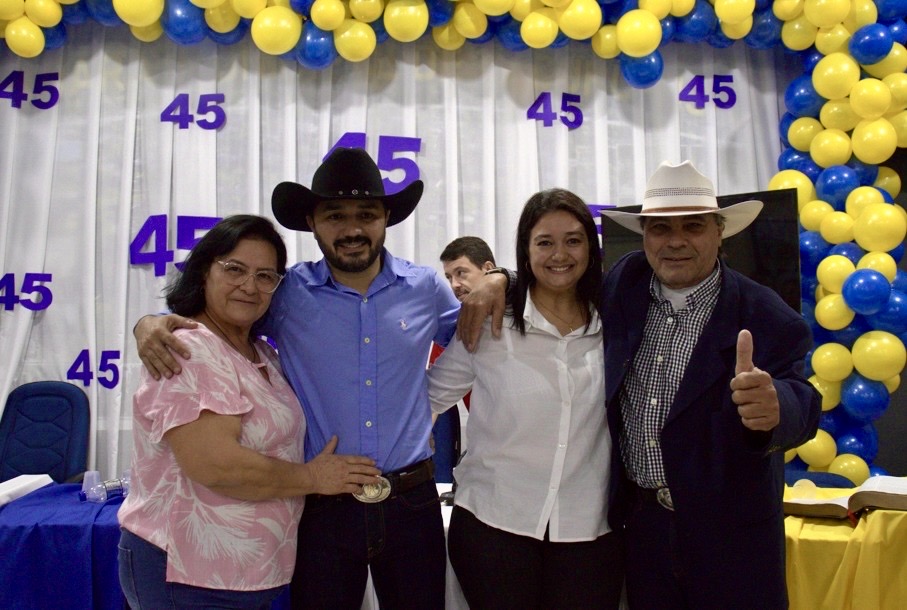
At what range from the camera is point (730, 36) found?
3.98 m

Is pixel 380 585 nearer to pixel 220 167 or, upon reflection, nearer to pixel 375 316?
pixel 375 316

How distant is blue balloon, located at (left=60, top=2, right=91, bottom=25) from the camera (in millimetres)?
3820

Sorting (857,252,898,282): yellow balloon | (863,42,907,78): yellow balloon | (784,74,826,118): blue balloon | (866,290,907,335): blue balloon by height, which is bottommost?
(866,290,907,335): blue balloon

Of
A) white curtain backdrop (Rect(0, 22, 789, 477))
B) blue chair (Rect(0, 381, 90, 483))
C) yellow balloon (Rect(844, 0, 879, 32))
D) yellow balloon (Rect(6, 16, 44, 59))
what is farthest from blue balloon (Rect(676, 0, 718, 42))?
blue chair (Rect(0, 381, 90, 483))

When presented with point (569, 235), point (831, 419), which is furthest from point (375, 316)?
point (831, 419)

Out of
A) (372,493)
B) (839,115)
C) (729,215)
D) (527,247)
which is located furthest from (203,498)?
(839,115)

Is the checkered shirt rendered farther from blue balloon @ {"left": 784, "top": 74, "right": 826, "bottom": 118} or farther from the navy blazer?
blue balloon @ {"left": 784, "top": 74, "right": 826, "bottom": 118}

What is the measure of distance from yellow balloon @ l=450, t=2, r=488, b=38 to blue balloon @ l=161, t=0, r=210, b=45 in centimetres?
128

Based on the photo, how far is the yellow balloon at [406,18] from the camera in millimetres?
3721

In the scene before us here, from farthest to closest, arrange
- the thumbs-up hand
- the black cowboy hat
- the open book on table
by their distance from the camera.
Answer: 1. the open book on table
2. the black cowboy hat
3. the thumbs-up hand

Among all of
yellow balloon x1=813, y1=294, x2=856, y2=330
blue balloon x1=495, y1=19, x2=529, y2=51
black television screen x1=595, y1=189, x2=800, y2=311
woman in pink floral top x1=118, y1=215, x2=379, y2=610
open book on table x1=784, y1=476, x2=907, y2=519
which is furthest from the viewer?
blue balloon x1=495, y1=19, x2=529, y2=51

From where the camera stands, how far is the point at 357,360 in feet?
6.13

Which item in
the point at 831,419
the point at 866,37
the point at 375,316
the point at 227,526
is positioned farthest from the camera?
the point at 831,419

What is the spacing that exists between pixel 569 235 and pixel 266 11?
258 cm
